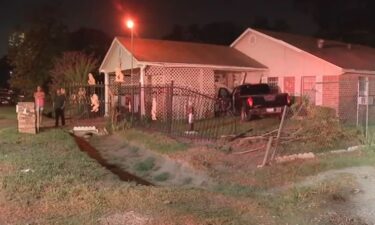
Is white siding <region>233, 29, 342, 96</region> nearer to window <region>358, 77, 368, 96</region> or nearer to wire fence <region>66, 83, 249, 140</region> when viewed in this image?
window <region>358, 77, 368, 96</region>

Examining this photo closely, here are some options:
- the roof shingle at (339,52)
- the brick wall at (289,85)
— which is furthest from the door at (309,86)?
the roof shingle at (339,52)

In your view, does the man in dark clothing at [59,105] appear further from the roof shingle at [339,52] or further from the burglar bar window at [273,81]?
the roof shingle at [339,52]

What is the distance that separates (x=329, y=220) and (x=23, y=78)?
37188 mm

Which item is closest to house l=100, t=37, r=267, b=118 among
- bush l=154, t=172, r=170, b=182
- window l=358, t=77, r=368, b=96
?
window l=358, t=77, r=368, b=96

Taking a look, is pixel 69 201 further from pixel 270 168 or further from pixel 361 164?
pixel 361 164

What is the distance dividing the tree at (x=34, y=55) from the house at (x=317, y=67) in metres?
19.6

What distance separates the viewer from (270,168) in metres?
10.6

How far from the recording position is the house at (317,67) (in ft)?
71.7

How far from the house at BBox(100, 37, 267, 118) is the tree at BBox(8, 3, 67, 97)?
15.4m

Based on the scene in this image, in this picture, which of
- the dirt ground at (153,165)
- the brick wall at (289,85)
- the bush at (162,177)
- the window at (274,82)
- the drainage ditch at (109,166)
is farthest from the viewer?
the window at (274,82)

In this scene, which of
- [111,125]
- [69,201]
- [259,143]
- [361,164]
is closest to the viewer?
[69,201]

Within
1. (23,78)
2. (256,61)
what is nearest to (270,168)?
(256,61)

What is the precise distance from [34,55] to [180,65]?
70.6 feet

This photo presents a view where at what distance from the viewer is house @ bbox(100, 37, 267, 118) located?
74.0 feet
